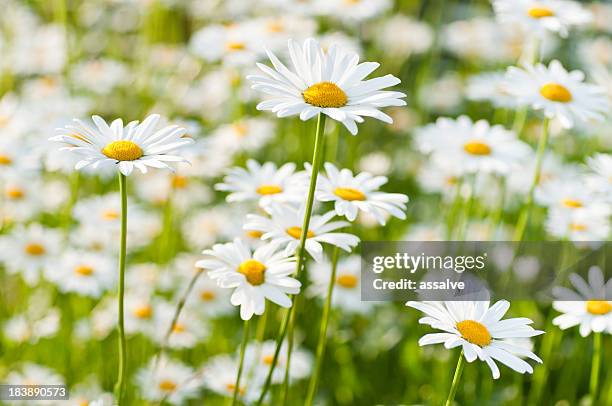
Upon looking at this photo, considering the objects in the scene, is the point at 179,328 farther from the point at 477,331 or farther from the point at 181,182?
the point at 477,331

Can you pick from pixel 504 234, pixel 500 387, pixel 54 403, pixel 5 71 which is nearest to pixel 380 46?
pixel 504 234

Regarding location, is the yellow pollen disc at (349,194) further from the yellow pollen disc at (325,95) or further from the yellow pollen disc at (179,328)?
the yellow pollen disc at (179,328)

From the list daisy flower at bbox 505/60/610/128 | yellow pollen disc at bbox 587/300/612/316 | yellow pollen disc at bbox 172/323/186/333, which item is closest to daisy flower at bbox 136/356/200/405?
yellow pollen disc at bbox 172/323/186/333

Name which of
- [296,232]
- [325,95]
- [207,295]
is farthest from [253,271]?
Result: [207,295]

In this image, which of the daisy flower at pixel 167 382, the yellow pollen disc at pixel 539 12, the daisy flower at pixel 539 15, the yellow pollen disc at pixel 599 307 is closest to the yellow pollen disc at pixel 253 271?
the daisy flower at pixel 167 382

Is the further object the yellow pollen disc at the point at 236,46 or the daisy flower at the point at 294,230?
the yellow pollen disc at the point at 236,46

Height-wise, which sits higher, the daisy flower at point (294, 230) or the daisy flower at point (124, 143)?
the daisy flower at point (124, 143)
